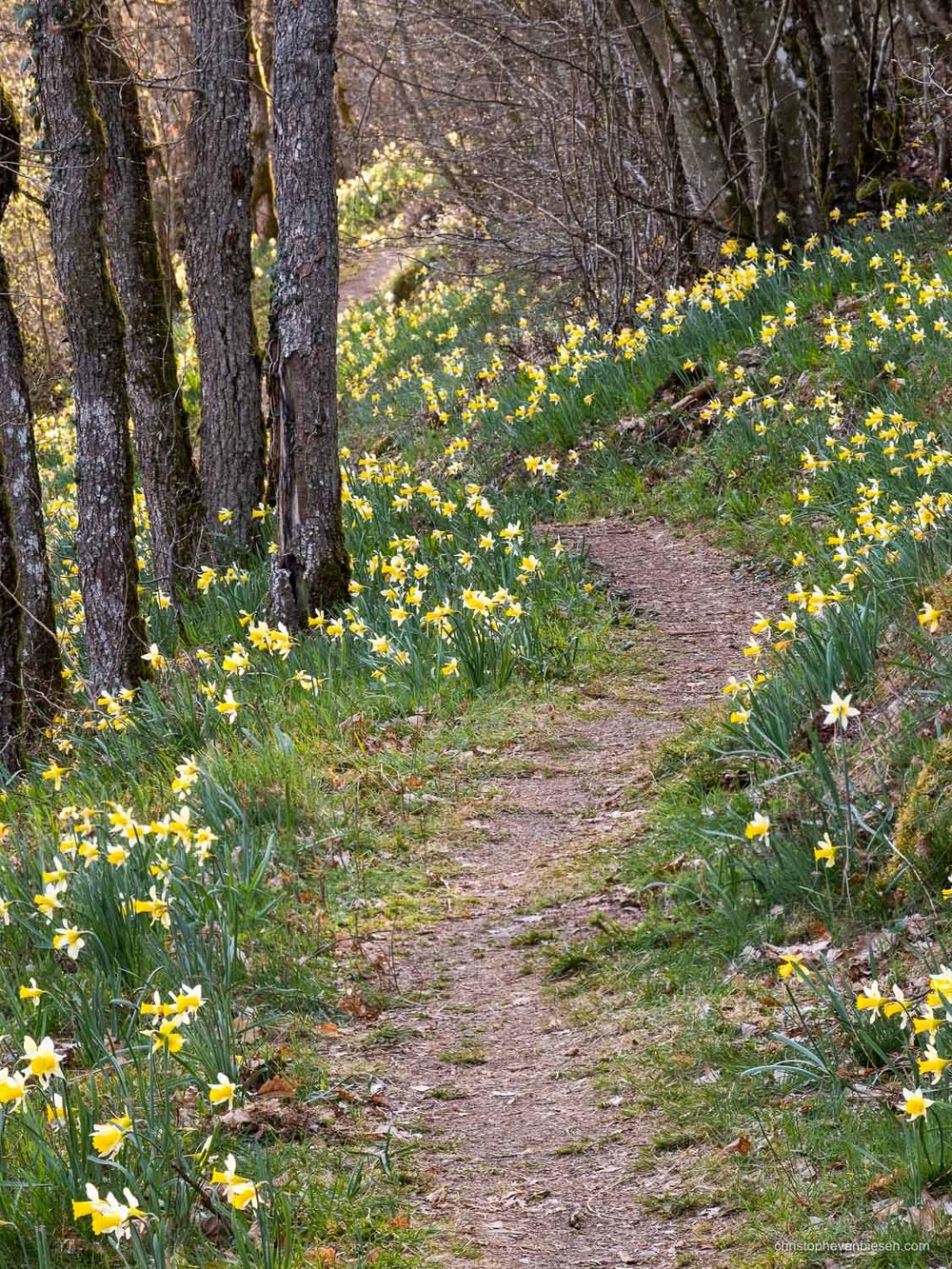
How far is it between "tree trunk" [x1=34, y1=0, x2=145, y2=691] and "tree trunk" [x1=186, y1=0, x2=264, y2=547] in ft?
4.80

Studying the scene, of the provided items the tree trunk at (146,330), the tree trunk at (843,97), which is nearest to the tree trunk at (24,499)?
the tree trunk at (146,330)

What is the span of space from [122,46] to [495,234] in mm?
7990

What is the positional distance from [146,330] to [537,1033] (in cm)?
599

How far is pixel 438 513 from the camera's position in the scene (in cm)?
761

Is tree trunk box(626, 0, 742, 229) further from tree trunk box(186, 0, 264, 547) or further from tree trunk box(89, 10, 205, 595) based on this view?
tree trunk box(89, 10, 205, 595)

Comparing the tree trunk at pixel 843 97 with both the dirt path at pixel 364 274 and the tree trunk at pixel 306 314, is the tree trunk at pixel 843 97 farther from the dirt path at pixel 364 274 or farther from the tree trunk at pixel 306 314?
the dirt path at pixel 364 274

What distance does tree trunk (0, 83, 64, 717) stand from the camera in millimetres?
6805

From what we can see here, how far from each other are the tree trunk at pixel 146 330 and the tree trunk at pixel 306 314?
147 centimetres

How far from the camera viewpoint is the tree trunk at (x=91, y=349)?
6.36 m

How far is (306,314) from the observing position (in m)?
6.44

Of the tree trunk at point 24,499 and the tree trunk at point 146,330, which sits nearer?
the tree trunk at point 24,499

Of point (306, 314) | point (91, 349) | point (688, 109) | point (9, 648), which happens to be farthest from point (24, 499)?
point (688, 109)

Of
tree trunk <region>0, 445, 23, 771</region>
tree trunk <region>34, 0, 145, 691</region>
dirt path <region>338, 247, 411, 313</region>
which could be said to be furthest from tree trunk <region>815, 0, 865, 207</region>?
dirt path <region>338, 247, 411, 313</region>

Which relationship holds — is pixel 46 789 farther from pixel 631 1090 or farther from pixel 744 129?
pixel 744 129
